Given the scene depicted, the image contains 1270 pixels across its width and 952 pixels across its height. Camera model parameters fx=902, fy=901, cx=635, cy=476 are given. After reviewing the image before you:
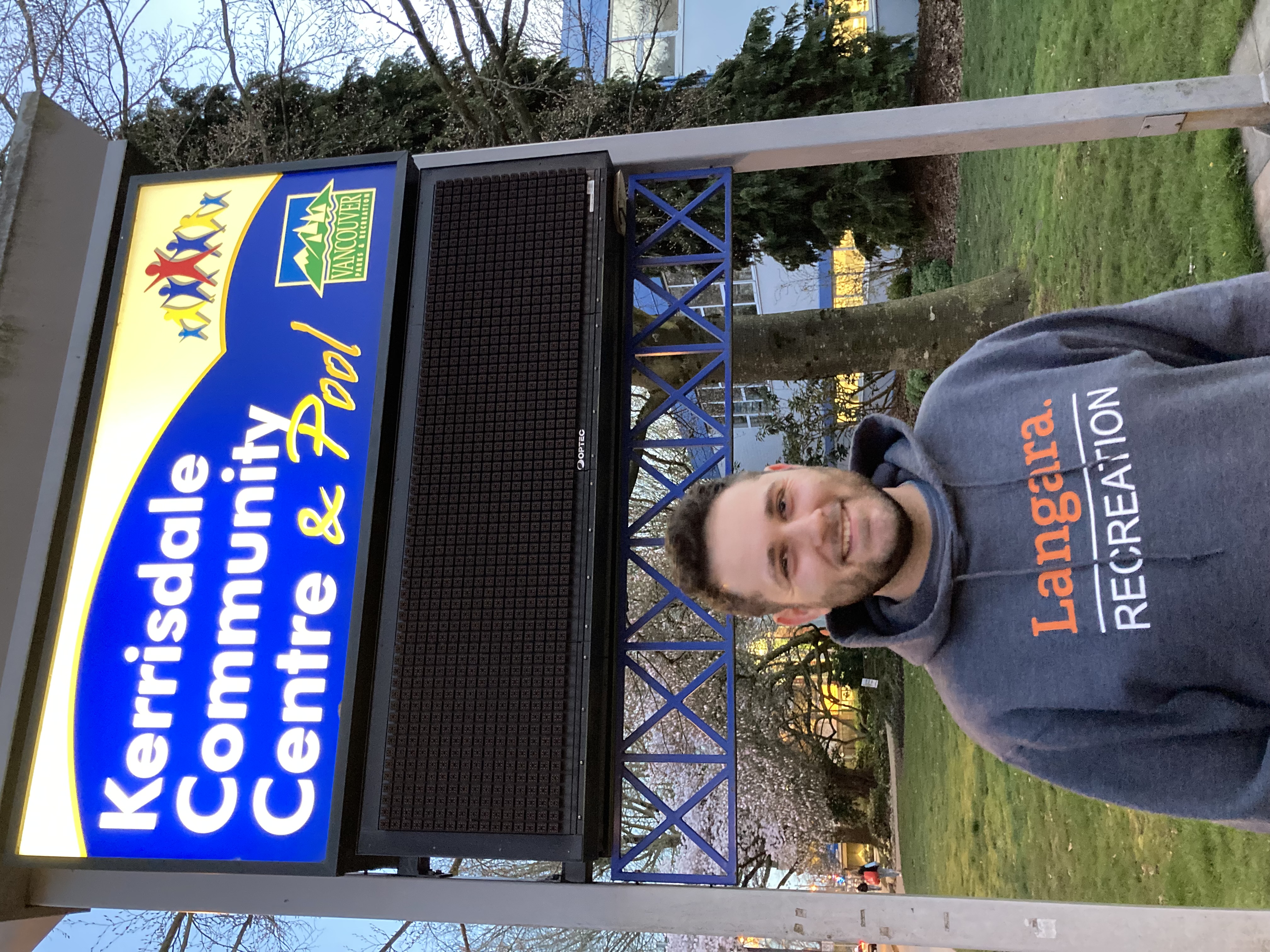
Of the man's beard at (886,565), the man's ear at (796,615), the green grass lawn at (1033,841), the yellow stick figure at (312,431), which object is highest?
the yellow stick figure at (312,431)

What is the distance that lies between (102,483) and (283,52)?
9102mm

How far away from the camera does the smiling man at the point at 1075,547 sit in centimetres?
267

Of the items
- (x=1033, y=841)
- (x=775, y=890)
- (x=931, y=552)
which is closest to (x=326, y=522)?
(x=775, y=890)

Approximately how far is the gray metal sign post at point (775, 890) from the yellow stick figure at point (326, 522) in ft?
4.63

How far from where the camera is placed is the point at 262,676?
4.36 meters

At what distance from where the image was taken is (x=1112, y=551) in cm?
281

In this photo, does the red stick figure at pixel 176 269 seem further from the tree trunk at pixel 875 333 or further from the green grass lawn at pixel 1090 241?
the green grass lawn at pixel 1090 241

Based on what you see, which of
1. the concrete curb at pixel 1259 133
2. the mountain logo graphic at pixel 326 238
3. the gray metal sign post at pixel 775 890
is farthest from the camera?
the mountain logo graphic at pixel 326 238

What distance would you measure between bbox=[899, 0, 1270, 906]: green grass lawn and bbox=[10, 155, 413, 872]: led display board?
4667 millimetres

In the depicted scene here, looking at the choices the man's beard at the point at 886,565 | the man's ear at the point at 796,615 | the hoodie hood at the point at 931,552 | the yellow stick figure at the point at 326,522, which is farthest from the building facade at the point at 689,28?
the man's beard at the point at 886,565

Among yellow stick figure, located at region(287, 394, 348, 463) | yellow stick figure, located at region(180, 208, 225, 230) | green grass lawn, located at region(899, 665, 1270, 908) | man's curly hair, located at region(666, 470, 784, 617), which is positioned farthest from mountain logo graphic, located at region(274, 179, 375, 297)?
green grass lawn, located at region(899, 665, 1270, 908)

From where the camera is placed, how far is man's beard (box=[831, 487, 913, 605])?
2.99 m

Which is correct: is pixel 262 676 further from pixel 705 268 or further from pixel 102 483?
pixel 705 268

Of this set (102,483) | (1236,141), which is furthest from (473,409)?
(1236,141)
